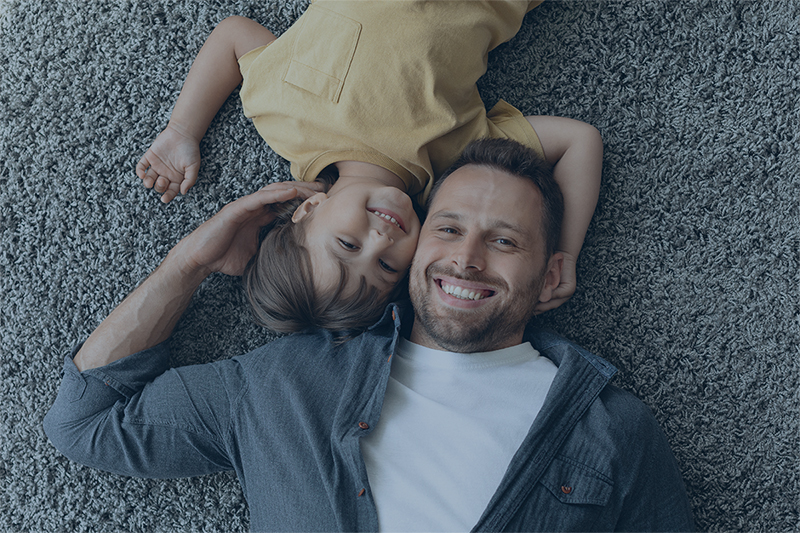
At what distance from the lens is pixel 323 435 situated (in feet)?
4.17

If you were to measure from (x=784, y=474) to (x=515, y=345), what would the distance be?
2.60ft

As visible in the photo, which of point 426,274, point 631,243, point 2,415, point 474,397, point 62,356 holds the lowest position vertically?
point 2,415

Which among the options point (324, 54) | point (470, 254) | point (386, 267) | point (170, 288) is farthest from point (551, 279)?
point (170, 288)

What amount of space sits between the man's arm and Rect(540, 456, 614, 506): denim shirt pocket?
897mm

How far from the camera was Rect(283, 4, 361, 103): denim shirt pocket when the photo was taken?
136 cm

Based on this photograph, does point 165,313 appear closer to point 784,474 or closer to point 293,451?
point 293,451

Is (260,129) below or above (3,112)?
above

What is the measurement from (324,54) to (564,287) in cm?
86

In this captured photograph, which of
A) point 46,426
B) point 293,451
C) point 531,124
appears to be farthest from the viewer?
point 531,124

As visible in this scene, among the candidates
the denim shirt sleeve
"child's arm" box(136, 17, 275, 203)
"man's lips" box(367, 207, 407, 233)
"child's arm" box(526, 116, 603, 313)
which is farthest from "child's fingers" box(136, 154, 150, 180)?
"child's arm" box(526, 116, 603, 313)

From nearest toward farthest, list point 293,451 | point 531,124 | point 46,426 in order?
point 293,451
point 46,426
point 531,124

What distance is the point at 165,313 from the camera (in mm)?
1438

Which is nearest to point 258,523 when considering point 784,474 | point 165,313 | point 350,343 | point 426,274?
point 350,343

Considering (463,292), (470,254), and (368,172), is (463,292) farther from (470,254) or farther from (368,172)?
(368,172)
